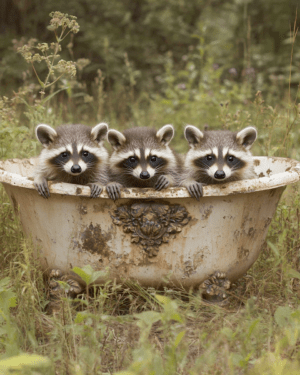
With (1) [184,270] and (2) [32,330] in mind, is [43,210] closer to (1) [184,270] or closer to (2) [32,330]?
(2) [32,330]

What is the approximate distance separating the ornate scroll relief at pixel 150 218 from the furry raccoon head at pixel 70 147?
1.93 ft

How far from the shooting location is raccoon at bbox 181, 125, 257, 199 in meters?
3.41

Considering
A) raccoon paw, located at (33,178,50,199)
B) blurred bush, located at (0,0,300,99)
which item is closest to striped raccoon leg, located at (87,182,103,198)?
raccoon paw, located at (33,178,50,199)

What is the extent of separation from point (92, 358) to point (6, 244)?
5.82ft

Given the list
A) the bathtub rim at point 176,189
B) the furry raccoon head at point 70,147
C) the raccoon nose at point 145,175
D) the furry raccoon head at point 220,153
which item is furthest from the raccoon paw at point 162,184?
the furry raccoon head at point 70,147

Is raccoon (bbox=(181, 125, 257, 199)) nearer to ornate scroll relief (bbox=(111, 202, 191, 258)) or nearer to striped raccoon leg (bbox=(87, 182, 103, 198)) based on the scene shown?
ornate scroll relief (bbox=(111, 202, 191, 258))

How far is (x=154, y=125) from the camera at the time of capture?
259 inches

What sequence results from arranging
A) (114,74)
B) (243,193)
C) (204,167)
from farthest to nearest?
(114,74)
(204,167)
(243,193)

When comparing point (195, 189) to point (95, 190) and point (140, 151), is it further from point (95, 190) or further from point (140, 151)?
point (140, 151)

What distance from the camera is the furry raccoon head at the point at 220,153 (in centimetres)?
341

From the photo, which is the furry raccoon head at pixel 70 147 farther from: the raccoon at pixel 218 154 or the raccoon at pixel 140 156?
the raccoon at pixel 218 154

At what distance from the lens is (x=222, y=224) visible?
296 cm

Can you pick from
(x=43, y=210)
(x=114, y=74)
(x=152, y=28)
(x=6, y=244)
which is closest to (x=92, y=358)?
(x=43, y=210)

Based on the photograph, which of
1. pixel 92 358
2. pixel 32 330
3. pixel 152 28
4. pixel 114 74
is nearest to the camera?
pixel 92 358
